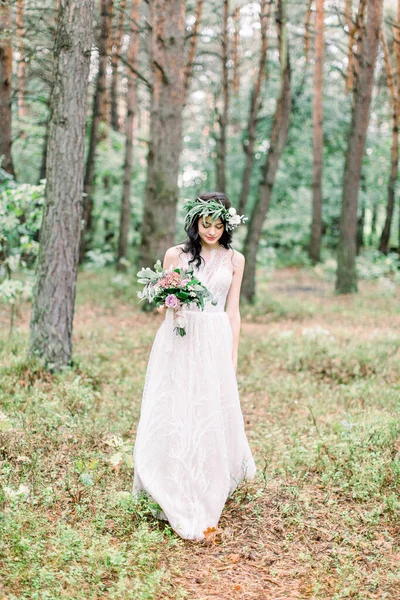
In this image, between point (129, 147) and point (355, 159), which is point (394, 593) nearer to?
point (355, 159)

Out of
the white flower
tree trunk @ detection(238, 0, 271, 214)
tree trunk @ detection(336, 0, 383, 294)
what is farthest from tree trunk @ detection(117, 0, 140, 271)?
the white flower

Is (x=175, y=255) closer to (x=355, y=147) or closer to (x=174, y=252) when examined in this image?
(x=174, y=252)

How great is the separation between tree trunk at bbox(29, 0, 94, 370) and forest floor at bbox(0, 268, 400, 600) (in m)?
0.48

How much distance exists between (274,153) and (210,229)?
32.7ft

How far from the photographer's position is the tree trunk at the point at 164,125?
38.8ft

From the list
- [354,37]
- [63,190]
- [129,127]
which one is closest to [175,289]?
[63,190]

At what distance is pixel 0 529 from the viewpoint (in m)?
3.96

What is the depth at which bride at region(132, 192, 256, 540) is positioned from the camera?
4.55m

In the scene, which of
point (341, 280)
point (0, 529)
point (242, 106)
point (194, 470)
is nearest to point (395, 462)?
point (194, 470)

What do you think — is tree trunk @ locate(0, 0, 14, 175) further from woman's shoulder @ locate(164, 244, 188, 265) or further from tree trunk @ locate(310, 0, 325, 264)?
tree trunk @ locate(310, 0, 325, 264)

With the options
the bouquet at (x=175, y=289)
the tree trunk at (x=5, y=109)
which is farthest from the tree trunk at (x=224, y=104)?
the bouquet at (x=175, y=289)

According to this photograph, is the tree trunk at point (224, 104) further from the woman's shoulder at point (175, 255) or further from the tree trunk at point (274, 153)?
the woman's shoulder at point (175, 255)

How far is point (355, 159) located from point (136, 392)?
10.8 meters

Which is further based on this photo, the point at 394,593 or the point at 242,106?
the point at 242,106
